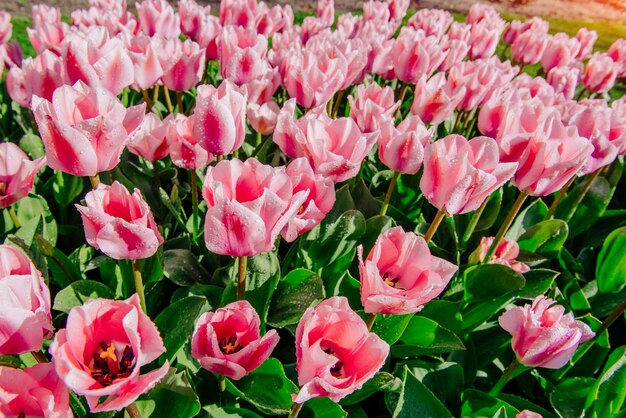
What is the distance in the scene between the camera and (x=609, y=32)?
8.88 metres

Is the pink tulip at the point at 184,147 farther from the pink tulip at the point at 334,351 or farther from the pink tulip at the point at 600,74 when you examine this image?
the pink tulip at the point at 600,74

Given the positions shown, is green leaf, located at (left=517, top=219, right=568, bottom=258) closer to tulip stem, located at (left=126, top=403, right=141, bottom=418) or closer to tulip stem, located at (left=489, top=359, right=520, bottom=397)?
tulip stem, located at (left=489, top=359, right=520, bottom=397)

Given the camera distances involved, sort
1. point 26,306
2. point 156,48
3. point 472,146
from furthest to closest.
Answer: point 156,48 < point 472,146 < point 26,306

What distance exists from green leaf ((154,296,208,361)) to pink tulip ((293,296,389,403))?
15.1 inches

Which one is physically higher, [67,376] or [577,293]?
[67,376]

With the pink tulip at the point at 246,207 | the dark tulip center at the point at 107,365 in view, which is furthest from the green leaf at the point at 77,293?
the pink tulip at the point at 246,207

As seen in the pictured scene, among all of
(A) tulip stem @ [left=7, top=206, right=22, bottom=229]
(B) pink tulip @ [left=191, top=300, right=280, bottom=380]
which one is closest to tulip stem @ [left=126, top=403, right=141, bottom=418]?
(B) pink tulip @ [left=191, top=300, right=280, bottom=380]

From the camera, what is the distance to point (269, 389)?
4.03 feet

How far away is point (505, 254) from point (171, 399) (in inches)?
44.2

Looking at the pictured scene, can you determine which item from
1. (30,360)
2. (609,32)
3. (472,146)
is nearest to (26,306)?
(30,360)

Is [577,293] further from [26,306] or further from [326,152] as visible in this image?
[26,306]

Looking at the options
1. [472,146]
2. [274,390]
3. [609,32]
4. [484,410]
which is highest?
[472,146]

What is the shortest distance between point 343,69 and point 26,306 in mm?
1337

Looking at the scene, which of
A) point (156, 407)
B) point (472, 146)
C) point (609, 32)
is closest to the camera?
point (156, 407)
